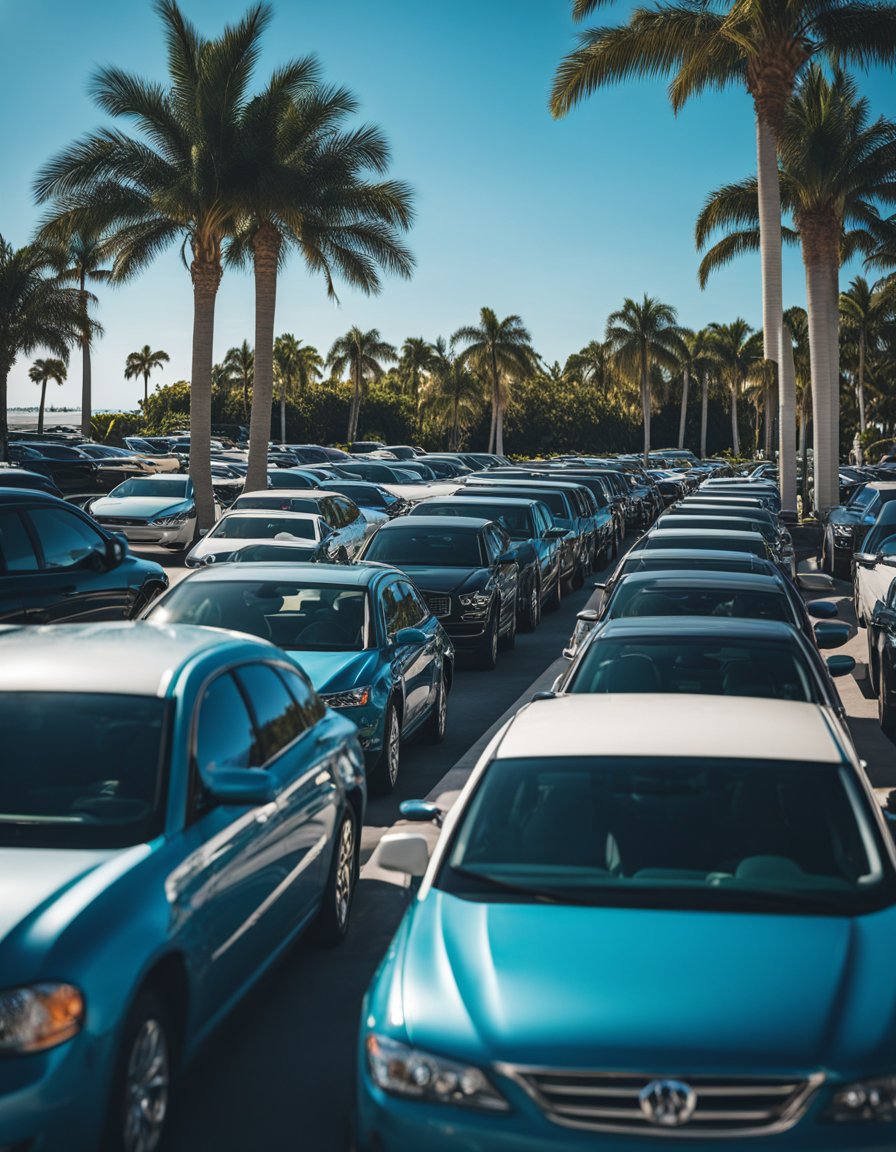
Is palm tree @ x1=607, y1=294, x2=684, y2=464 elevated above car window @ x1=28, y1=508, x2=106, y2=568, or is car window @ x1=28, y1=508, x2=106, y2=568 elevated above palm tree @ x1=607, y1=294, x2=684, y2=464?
palm tree @ x1=607, y1=294, x2=684, y2=464

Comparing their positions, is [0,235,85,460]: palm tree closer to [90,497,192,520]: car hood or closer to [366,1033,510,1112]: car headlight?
[90,497,192,520]: car hood

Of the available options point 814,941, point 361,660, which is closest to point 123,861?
point 814,941

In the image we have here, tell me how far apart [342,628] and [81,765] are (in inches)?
204

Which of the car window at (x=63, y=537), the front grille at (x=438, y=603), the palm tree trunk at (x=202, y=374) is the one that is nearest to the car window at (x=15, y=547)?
the car window at (x=63, y=537)

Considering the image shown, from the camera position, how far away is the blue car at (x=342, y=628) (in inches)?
382

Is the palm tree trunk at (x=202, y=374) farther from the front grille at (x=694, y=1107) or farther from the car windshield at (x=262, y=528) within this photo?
the front grille at (x=694, y=1107)

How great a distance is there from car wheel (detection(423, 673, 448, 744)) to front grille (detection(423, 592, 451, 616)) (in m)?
3.24

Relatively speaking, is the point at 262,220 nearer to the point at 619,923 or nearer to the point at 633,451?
the point at 619,923

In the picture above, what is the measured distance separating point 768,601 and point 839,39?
85.6 feet

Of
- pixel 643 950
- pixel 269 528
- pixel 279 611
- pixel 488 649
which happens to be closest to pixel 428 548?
pixel 488 649

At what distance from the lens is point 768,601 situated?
10617 millimetres

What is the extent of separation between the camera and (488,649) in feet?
51.2

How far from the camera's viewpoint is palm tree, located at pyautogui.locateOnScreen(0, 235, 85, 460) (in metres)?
53.0

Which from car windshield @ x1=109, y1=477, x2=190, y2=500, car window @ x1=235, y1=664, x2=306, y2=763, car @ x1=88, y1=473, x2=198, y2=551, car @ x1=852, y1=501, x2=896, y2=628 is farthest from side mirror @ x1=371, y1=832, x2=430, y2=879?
car windshield @ x1=109, y1=477, x2=190, y2=500
